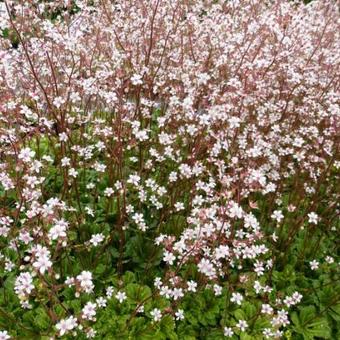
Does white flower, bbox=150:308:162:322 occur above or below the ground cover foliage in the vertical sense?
below

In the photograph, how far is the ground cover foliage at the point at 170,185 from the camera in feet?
10.7

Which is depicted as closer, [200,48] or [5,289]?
[5,289]

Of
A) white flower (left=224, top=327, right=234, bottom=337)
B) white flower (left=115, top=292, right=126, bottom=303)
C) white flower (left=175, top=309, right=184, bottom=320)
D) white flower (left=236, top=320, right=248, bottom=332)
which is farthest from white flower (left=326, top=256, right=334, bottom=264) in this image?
white flower (left=115, top=292, right=126, bottom=303)

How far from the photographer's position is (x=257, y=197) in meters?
4.72

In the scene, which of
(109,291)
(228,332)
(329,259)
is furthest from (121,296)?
(329,259)

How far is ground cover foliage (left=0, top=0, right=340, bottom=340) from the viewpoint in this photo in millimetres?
3264

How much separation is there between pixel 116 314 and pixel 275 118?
8.06 feet

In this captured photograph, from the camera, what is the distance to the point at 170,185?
13.9 ft

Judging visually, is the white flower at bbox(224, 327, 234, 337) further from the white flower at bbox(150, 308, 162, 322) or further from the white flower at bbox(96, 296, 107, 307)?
the white flower at bbox(96, 296, 107, 307)

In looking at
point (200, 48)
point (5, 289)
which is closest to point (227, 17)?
point (200, 48)

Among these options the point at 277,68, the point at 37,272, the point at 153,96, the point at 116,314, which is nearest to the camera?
the point at 37,272

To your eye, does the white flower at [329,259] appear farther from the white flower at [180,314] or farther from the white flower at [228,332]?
the white flower at [180,314]

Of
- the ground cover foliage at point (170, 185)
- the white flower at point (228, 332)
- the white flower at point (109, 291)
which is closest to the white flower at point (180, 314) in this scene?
the ground cover foliage at point (170, 185)

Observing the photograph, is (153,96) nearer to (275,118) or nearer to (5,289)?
(275,118)
